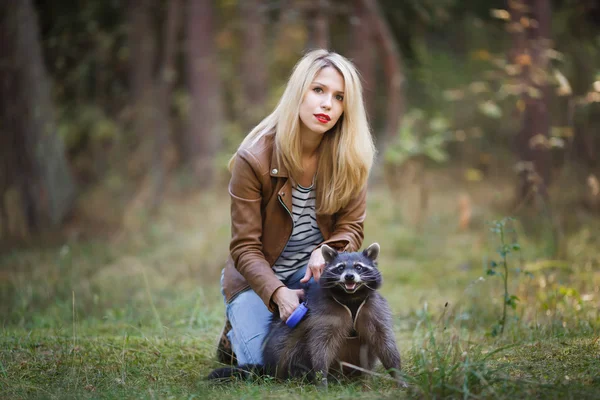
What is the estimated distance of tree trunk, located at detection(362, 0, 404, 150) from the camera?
409 inches

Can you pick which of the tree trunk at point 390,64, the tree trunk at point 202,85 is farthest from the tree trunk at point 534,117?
the tree trunk at point 202,85

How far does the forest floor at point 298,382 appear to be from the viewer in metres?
3.36

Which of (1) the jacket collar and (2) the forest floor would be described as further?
(1) the jacket collar

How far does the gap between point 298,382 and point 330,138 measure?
1.56 m

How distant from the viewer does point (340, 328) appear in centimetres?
352

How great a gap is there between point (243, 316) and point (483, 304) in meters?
2.28

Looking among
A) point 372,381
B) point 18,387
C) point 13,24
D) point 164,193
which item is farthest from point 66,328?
point 164,193

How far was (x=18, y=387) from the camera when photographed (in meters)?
3.43

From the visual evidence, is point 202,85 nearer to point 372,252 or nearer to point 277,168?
point 277,168

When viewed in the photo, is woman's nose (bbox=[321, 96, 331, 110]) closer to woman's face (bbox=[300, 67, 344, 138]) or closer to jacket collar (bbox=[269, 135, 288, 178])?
woman's face (bbox=[300, 67, 344, 138])

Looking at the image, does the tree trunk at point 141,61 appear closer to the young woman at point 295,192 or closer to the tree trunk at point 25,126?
the tree trunk at point 25,126

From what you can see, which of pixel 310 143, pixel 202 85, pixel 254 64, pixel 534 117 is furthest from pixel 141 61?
pixel 310 143

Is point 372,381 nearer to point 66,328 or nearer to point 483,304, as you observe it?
point 483,304

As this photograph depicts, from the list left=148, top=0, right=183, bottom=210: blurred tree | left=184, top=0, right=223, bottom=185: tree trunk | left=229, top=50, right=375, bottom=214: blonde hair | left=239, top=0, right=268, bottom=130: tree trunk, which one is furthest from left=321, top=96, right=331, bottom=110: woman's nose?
left=184, top=0, right=223, bottom=185: tree trunk
